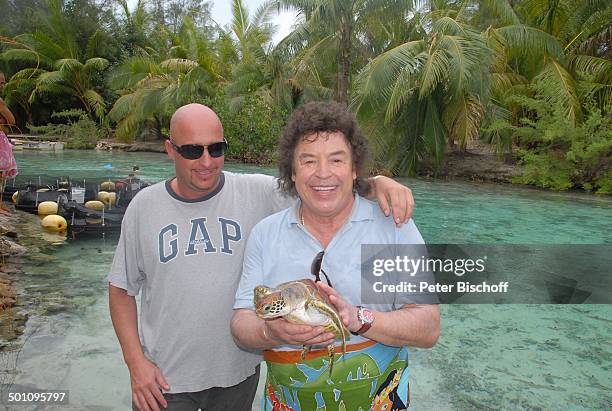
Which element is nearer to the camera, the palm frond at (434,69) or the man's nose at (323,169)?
the man's nose at (323,169)

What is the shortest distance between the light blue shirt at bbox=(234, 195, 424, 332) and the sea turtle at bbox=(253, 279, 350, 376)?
9.7 inches

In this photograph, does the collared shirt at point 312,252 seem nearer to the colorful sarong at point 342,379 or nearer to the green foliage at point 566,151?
the colorful sarong at point 342,379

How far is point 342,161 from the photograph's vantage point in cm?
174

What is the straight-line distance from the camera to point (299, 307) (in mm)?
1350

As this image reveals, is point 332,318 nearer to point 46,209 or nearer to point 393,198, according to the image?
point 393,198

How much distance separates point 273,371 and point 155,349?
549mm

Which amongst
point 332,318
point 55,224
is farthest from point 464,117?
point 332,318

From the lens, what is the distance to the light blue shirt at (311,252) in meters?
1.64

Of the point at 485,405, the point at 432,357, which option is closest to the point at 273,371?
the point at 485,405

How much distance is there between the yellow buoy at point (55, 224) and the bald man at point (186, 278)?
268 inches

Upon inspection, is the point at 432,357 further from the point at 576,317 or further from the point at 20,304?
the point at 20,304

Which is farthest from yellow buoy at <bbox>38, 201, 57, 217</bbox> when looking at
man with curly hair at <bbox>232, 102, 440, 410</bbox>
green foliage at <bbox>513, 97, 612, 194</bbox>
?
green foliage at <bbox>513, 97, 612, 194</bbox>

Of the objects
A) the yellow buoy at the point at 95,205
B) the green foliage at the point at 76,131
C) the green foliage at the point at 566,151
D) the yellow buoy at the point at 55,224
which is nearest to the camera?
the yellow buoy at the point at 55,224

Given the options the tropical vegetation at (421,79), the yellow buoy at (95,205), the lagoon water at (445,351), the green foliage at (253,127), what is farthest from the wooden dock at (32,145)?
the lagoon water at (445,351)
